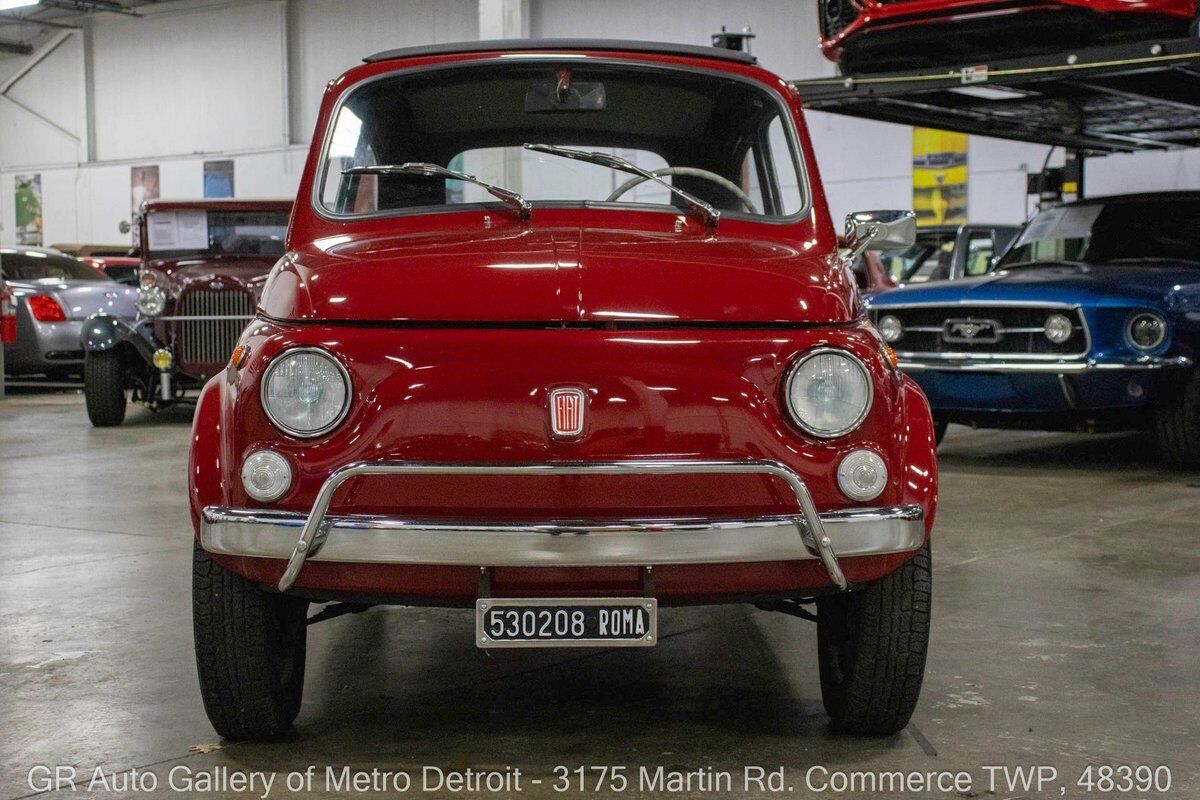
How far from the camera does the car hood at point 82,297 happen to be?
13125 millimetres

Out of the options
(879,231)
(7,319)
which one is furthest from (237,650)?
(7,319)

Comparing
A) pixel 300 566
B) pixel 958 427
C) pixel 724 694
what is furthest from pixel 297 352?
pixel 958 427

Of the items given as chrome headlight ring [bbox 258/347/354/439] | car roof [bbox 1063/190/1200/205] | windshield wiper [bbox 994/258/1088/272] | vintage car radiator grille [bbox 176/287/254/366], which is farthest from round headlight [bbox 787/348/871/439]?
vintage car radiator grille [bbox 176/287/254/366]

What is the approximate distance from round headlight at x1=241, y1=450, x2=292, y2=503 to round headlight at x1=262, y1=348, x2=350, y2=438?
0.06 m

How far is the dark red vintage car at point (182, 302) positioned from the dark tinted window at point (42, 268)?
11.2 ft

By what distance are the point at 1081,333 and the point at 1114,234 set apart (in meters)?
1.27

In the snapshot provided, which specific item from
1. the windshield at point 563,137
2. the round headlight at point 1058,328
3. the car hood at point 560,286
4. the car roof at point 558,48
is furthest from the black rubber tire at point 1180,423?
the car hood at point 560,286

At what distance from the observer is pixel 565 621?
273 centimetres

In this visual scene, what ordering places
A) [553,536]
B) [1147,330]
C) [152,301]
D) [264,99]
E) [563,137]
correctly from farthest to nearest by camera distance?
[264,99] < [152,301] < [1147,330] < [563,137] < [553,536]

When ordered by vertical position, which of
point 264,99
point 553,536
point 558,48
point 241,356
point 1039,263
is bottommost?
point 553,536

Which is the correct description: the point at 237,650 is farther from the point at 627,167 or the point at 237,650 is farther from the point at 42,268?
the point at 42,268

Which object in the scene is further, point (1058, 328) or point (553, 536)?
point (1058, 328)

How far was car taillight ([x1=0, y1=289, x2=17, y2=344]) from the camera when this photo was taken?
496 inches

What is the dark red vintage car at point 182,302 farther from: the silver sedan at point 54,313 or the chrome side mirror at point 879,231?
the chrome side mirror at point 879,231
